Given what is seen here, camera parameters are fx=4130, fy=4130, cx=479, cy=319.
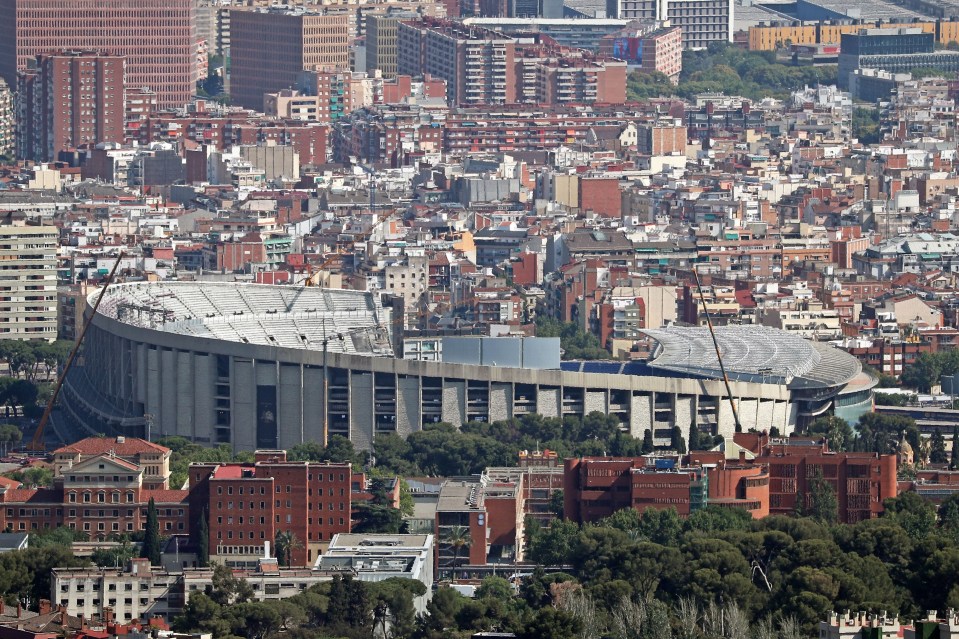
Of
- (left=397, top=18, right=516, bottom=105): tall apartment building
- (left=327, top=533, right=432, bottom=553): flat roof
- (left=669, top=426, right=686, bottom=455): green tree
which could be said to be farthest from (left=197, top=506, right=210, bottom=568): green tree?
(left=397, top=18, right=516, bottom=105): tall apartment building

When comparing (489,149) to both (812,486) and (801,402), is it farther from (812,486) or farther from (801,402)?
(812,486)

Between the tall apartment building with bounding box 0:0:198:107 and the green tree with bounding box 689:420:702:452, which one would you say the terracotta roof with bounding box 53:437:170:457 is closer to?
the green tree with bounding box 689:420:702:452

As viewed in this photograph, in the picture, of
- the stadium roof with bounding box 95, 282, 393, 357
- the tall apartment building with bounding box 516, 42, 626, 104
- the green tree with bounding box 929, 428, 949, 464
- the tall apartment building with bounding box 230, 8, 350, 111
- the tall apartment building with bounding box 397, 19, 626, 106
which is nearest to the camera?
the green tree with bounding box 929, 428, 949, 464

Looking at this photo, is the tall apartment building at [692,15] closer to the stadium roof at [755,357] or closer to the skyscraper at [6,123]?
the skyscraper at [6,123]

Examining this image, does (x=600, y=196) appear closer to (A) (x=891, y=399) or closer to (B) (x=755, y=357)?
(A) (x=891, y=399)

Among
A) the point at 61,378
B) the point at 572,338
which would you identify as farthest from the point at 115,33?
the point at 61,378

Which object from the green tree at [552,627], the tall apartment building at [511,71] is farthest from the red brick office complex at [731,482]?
the tall apartment building at [511,71]

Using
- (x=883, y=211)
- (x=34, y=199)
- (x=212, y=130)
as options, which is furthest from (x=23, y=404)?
(x=212, y=130)
